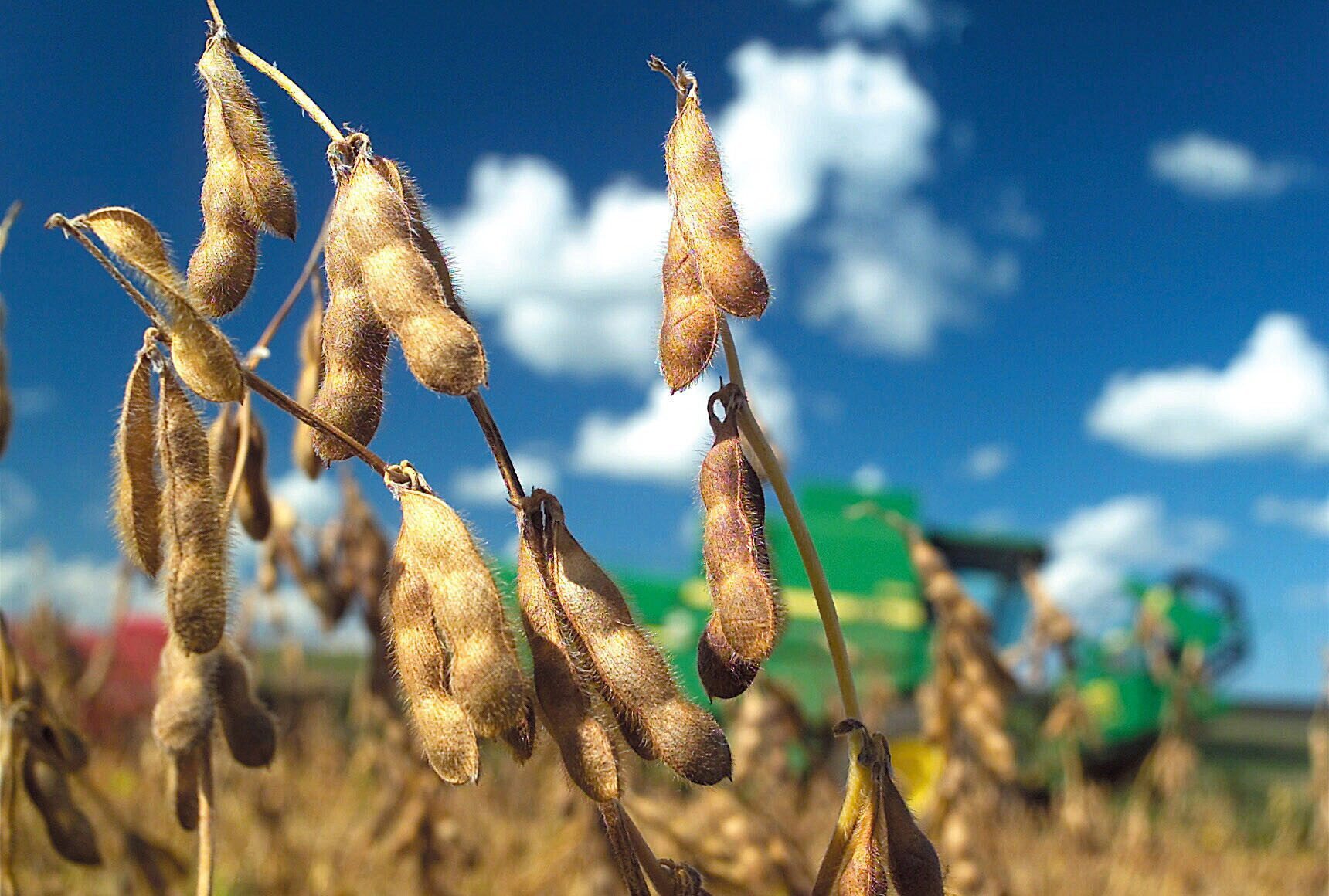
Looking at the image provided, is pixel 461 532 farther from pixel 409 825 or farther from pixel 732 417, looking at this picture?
pixel 409 825

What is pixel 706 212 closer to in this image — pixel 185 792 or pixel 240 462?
pixel 240 462

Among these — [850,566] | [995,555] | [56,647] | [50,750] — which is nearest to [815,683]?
[850,566]

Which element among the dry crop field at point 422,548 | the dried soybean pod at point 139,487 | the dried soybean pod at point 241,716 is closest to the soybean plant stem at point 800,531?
the dry crop field at point 422,548

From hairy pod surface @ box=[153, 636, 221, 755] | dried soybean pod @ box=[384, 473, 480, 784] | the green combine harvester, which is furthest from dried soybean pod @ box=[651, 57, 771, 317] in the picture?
the green combine harvester

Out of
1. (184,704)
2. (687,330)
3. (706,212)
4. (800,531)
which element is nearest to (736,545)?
(800,531)

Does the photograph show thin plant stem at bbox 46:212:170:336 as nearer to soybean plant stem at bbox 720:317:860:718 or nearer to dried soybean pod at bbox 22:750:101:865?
soybean plant stem at bbox 720:317:860:718

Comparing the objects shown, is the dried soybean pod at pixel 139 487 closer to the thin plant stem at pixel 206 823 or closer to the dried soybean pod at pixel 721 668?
the thin plant stem at pixel 206 823
